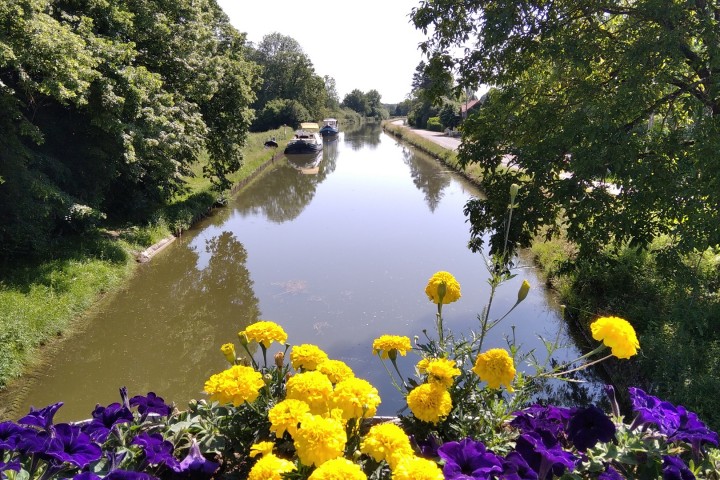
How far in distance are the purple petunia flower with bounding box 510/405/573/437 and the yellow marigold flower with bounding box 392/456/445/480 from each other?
26.2 inches

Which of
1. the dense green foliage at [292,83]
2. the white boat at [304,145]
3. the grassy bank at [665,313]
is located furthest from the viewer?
the dense green foliage at [292,83]

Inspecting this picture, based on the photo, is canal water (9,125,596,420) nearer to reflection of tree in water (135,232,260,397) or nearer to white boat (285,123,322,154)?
reflection of tree in water (135,232,260,397)

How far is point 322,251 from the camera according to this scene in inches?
488

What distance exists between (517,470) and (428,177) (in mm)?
23714

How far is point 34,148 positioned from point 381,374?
26.0 feet

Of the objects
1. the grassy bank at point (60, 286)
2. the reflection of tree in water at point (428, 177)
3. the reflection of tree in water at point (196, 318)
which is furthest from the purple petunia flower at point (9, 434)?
the reflection of tree in water at point (428, 177)

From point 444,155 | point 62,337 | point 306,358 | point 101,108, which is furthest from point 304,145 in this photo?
point 306,358

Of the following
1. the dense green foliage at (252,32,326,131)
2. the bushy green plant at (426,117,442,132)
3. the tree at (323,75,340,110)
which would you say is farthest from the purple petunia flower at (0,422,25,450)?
the tree at (323,75,340,110)

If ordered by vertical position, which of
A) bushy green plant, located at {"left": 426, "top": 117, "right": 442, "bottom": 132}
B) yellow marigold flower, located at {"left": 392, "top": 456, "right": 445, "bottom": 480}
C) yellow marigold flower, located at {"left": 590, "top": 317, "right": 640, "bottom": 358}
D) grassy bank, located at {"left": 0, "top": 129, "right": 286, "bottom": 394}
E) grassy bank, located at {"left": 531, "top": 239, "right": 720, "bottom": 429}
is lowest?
grassy bank, located at {"left": 0, "top": 129, "right": 286, "bottom": 394}

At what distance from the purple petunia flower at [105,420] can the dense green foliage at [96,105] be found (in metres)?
6.79

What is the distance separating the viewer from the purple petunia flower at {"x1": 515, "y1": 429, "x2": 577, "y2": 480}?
160 cm

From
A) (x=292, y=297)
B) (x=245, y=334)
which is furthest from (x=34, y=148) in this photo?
(x=245, y=334)

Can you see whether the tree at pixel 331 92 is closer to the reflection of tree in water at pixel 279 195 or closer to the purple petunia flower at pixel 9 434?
the reflection of tree in water at pixel 279 195

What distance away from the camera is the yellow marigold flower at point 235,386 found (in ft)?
5.76
